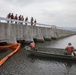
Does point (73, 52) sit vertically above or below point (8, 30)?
below

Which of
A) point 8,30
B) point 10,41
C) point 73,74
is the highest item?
point 8,30

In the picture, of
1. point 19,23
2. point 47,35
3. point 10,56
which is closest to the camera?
point 10,56

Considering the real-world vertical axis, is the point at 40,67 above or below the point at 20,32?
below

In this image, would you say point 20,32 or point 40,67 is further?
point 20,32

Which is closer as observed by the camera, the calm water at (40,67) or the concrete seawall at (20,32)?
the calm water at (40,67)

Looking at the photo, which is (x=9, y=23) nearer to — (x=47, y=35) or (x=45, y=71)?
(x=45, y=71)

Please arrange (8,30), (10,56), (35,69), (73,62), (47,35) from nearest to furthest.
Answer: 1. (35,69)
2. (73,62)
3. (10,56)
4. (8,30)
5. (47,35)

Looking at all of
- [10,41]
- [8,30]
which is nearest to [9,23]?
[8,30]

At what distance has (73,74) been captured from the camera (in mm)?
14508

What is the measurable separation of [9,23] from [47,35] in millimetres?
18561

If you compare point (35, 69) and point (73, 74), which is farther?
point (35, 69)

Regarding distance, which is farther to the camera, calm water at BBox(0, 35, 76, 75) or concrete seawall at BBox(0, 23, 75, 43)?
concrete seawall at BBox(0, 23, 75, 43)

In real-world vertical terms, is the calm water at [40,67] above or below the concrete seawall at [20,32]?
below

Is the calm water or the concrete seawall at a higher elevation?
the concrete seawall
